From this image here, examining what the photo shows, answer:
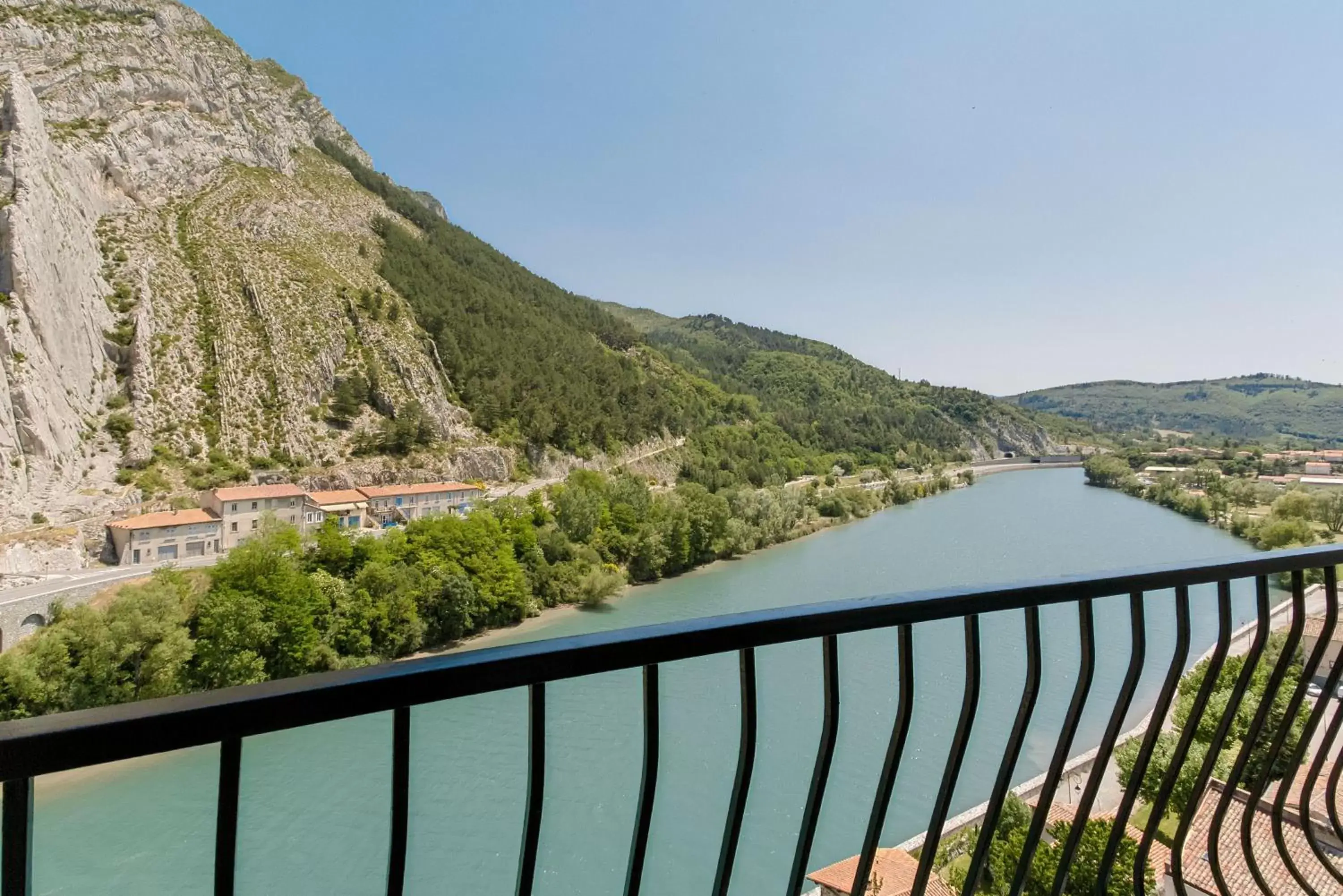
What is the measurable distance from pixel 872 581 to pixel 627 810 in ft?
48.6

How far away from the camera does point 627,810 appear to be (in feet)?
35.0

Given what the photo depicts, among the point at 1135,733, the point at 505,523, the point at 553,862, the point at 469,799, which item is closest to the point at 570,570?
the point at 505,523

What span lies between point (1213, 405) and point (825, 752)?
154457 millimetres

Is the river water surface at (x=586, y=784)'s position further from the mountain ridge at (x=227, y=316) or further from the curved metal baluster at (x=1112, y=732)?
the mountain ridge at (x=227, y=316)

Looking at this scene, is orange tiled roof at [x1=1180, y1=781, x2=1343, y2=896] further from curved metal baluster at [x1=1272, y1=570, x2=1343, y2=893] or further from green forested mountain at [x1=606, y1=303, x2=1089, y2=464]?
green forested mountain at [x1=606, y1=303, x2=1089, y2=464]

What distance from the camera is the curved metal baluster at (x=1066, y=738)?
1.14 m

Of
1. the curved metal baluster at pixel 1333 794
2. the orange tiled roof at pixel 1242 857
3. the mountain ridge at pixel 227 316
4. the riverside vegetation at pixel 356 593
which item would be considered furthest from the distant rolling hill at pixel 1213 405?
the curved metal baluster at pixel 1333 794

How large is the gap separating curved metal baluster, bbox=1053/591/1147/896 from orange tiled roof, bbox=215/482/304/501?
24264mm

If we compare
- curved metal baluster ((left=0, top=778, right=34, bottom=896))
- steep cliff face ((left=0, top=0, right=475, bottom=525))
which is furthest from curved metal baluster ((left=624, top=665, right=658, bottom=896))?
steep cliff face ((left=0, top=0, right=475, bottom=525))

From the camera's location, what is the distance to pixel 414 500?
25984 millimetres

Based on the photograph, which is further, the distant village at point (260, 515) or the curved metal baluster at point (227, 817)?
the distant village at point (260, 515)

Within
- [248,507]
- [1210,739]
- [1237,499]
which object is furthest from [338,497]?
[1237,499]

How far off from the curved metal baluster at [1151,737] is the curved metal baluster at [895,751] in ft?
0.90

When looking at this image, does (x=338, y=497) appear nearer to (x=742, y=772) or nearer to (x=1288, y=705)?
(x=742, y=772)
